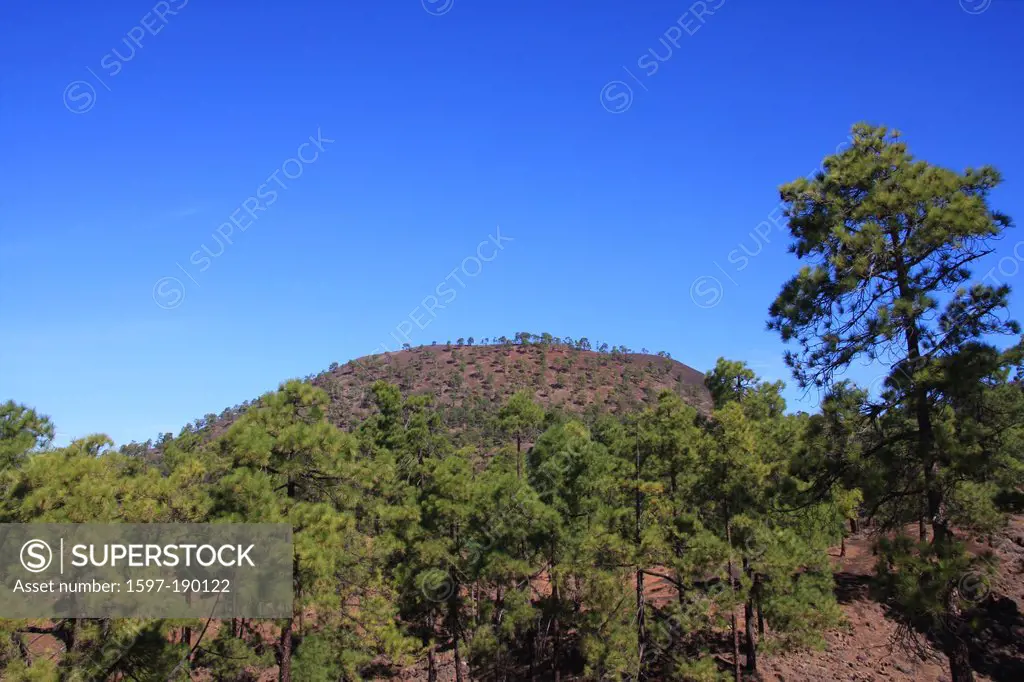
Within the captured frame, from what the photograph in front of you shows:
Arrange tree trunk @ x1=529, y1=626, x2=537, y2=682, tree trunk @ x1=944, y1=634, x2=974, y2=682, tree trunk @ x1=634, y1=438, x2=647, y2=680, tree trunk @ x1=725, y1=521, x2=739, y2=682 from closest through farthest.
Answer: tree trunk @ x1=944, y1=634, x2=974, y2=682 < tree trunk @ x1=725, y1=521, x2=739, y2=682 < tree trunk @ x1=634, y1=438, x2=647, y2=680 < tree trunk @ x1=529, y1=626, x2=537, y2=682

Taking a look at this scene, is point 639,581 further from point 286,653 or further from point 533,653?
point 286,653

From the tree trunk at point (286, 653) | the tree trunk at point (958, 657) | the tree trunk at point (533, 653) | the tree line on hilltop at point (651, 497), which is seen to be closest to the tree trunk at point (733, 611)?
the tree line on hilltop at point (651, 497)

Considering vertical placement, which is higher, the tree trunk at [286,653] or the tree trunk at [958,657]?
the tree trunk at [958,657]

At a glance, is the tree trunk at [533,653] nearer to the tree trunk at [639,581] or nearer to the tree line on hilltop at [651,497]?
the tree line on hilltop at [651,497]

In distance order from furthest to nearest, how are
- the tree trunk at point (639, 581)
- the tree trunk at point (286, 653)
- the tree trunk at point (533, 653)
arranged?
the tree trunk at point (533, 653) → the tree trunk at point (639, 581) → the tree trunk at point (286, 653)

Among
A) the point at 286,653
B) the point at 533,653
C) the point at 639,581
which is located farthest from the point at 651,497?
the point at 286,653

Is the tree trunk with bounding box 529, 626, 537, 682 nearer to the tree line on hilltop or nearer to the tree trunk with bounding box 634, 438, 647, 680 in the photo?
the tree line on hilltop

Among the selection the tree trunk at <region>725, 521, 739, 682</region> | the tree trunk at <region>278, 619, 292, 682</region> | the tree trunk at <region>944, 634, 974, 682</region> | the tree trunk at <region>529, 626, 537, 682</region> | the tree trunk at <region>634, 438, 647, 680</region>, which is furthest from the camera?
the tree trunk at <region>529, 626, 537, 682</region>

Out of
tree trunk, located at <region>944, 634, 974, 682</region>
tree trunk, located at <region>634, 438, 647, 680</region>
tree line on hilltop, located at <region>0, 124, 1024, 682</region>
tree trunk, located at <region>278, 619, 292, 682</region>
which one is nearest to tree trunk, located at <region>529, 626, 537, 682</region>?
tree line on hilltop, located at <region>0, 124, 1024, 682</region>

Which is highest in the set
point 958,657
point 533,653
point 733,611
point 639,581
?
point 958,657

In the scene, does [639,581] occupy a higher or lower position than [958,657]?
lower

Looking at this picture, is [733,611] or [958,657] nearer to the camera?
[958,657]

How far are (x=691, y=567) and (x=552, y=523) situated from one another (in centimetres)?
562

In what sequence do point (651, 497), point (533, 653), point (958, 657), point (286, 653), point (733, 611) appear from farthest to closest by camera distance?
1. point (533, 653)
2. point (651, 497)
3. point (733, 611)
4. point (286, 653)
5. point (958, 657)
